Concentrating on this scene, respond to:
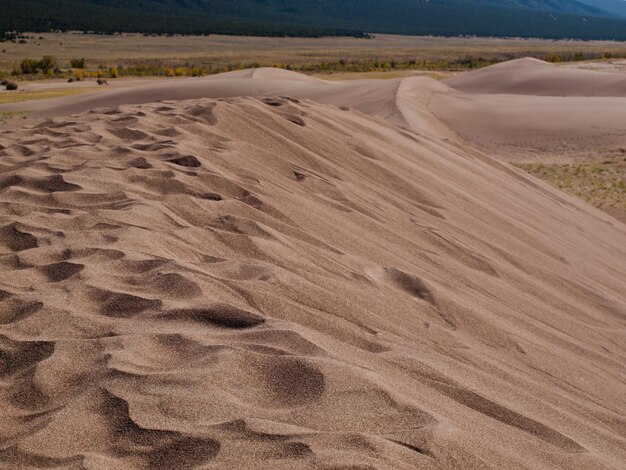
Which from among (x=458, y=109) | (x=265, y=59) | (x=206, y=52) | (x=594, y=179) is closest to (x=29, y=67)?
(x=265, y=59)

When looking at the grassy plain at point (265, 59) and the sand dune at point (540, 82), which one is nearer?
the grassy plain at point (265, 59)

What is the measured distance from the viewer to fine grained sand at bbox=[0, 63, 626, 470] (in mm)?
2084

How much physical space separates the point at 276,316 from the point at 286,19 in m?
149

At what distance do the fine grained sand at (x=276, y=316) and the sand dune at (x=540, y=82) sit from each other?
21.0 metres

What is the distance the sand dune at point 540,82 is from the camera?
83.4 feet

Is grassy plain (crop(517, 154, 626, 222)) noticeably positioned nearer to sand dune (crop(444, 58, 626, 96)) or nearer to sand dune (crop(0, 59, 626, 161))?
sand dune (crop(0, 59, 626, 161))

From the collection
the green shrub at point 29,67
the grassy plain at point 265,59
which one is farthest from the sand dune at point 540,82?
the green shrub at point 29,67

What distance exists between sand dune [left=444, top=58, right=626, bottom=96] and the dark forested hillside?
65560mm

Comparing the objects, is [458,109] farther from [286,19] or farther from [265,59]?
[286,19]

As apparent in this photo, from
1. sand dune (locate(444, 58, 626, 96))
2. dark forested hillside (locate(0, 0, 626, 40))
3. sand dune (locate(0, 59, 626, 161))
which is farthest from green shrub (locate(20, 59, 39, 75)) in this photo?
dark forested hillside (locate(0, 0, 626, 40))

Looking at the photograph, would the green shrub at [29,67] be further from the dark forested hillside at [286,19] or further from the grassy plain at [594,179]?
the dark forested hillside at [286,19]

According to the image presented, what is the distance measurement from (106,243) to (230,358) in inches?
49.2

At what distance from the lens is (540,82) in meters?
27.0

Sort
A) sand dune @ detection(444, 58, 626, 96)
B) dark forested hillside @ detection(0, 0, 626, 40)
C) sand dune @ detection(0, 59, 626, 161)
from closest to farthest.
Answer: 1. sand dune @ detection(0, 59, 626, 161)
2. sand dune @ detection(444, 58, 626, 96)
3. dark forested hillside @ detection(0, 0, 626, 40)
